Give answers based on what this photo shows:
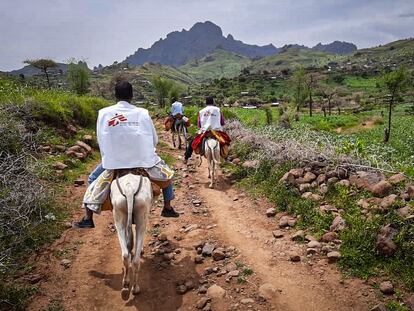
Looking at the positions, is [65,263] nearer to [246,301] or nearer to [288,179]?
[246,301]

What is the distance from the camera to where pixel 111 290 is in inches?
191

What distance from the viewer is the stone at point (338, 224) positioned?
18.8 feet

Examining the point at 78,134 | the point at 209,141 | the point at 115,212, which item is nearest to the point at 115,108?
the point at 115,212

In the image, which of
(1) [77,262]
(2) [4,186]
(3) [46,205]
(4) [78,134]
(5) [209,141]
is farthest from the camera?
(4) [78,134]

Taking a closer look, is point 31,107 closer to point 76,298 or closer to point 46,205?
point 46,205

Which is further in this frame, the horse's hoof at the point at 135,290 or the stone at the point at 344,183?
the stone at the point at 344,183

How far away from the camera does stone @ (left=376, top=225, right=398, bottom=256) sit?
4871 millimetres

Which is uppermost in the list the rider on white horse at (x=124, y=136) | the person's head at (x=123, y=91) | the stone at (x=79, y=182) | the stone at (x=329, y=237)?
the person's head at (x=123, y=91)

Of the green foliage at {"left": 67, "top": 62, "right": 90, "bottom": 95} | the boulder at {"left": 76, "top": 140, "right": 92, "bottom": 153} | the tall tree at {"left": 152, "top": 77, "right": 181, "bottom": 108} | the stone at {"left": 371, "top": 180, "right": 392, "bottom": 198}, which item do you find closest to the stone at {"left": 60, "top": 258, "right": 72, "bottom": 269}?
the stone at {"left": 371, "top": 180, "right": 392, "bottom": 198}

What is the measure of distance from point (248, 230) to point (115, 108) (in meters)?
3.31

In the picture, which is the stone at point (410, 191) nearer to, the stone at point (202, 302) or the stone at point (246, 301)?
the stone at point (246, 301)

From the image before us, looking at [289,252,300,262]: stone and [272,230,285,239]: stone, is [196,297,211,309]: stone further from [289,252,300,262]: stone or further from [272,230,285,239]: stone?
[272,230,285,239]: stone

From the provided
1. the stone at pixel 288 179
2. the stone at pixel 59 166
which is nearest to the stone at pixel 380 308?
the stone at pixel 288 179

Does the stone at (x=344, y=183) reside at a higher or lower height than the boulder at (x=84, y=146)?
lower
